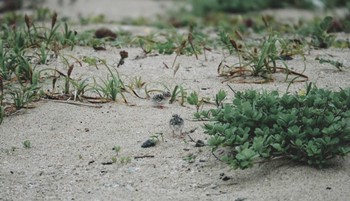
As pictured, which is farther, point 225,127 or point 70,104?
point 70,104

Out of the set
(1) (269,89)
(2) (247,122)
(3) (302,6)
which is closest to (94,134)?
(2) (247,122)

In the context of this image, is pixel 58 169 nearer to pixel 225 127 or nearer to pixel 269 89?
pixel 225 127

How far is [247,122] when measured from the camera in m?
2.95

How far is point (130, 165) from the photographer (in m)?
3.05

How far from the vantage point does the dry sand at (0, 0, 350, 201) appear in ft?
9.16

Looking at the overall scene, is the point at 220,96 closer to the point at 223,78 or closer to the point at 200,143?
the point at 200,143

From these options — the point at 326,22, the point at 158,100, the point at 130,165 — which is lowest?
the point at 130,165

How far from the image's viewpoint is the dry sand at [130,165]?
2.79 meters

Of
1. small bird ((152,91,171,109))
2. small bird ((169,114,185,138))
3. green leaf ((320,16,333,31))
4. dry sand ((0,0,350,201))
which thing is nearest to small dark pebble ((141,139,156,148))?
dry sand ((0,0,350,201))

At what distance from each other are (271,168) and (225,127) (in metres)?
0.29

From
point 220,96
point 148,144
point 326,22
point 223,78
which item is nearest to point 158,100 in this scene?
point 220,96

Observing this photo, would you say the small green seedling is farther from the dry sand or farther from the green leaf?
the green leaf

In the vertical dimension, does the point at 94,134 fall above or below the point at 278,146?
below

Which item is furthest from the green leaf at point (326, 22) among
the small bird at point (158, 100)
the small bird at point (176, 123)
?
the small bird at point (176, 123)
